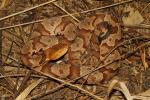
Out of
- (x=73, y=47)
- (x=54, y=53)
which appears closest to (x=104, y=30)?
(x=73, y=47)

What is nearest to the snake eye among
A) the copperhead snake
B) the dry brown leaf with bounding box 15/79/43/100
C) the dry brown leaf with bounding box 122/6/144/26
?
the copperhead snake

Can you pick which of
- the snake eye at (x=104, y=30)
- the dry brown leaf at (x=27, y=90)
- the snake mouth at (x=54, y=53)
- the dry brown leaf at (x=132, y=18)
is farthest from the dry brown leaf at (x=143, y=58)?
the dry brown leaf at (x=27, y=90)

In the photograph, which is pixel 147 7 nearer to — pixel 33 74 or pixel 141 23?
pixel 141 23

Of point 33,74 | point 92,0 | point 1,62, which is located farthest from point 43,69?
point 92,0

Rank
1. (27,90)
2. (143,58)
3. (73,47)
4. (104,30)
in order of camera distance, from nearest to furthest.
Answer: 1. (27,90)
2. (143,58)
3. (73,47)
4. (104,30)

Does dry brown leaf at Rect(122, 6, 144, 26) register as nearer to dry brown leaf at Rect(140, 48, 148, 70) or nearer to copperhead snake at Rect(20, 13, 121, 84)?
copperhead snake at Rect(20, 13, 121, 84)

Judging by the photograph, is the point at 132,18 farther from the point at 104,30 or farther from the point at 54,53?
the point at 54,53

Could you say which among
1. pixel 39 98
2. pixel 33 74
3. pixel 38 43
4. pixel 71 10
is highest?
pixel 71 10
